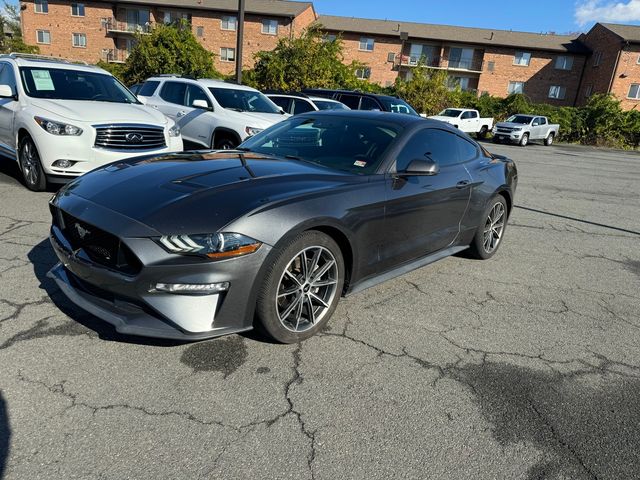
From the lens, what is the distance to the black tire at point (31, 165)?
6344 mm

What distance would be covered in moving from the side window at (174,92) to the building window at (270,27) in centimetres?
3822

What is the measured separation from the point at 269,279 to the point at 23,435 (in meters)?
1.42

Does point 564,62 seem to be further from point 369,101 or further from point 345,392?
point 345,392

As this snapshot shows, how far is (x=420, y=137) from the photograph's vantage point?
13.7ft

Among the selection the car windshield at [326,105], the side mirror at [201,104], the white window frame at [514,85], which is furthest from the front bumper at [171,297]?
the white window frame at [514,85]

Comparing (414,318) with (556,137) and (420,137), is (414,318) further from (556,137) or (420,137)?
(556,137)

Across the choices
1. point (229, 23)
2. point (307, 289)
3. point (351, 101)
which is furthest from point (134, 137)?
point (229, 23)

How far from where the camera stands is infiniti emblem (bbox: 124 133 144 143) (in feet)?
21.4

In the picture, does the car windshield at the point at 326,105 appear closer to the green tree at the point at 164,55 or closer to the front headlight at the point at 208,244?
the front headlight at the point at 208,244

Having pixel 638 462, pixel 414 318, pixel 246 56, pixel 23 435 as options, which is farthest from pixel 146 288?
pixel 246 56

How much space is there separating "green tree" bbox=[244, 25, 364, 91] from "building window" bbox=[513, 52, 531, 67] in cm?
2701

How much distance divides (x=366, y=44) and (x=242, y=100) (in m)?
42.7

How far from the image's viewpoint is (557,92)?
4766cm

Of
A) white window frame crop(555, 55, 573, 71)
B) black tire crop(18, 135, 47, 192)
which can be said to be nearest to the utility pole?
black tire crop(18, 135, 47, 192)
